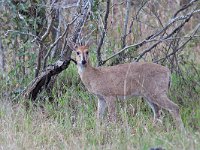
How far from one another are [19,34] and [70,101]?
4.48ft

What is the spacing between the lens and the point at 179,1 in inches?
479

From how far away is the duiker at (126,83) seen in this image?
7.90 meters

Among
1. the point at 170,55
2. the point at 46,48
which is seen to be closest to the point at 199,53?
the point at 170,55

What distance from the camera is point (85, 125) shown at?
7301mm

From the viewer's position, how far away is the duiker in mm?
7902

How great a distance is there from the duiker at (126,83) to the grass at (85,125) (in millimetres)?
145

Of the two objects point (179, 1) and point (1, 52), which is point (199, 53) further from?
point (1, 52)

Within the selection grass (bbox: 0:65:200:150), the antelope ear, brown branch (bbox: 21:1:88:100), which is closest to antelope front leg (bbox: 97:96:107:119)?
grass (bbox: 0:65:200:150)

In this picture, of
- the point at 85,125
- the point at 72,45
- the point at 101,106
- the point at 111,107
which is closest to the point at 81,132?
the point at 85,125

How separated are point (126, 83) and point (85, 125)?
1090 millimetres

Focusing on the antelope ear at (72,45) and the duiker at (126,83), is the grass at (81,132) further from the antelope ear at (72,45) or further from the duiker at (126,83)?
the antelope ear at (72,45)

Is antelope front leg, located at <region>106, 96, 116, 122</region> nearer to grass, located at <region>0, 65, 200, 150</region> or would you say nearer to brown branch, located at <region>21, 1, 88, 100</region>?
grass, located at <region>0, 65, 200, 150</region>

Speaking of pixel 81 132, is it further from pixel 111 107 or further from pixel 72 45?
pixel 72 45

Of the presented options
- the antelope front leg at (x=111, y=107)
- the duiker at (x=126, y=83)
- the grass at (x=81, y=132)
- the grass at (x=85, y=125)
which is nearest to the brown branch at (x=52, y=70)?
the grass at (x=85, y=125)
